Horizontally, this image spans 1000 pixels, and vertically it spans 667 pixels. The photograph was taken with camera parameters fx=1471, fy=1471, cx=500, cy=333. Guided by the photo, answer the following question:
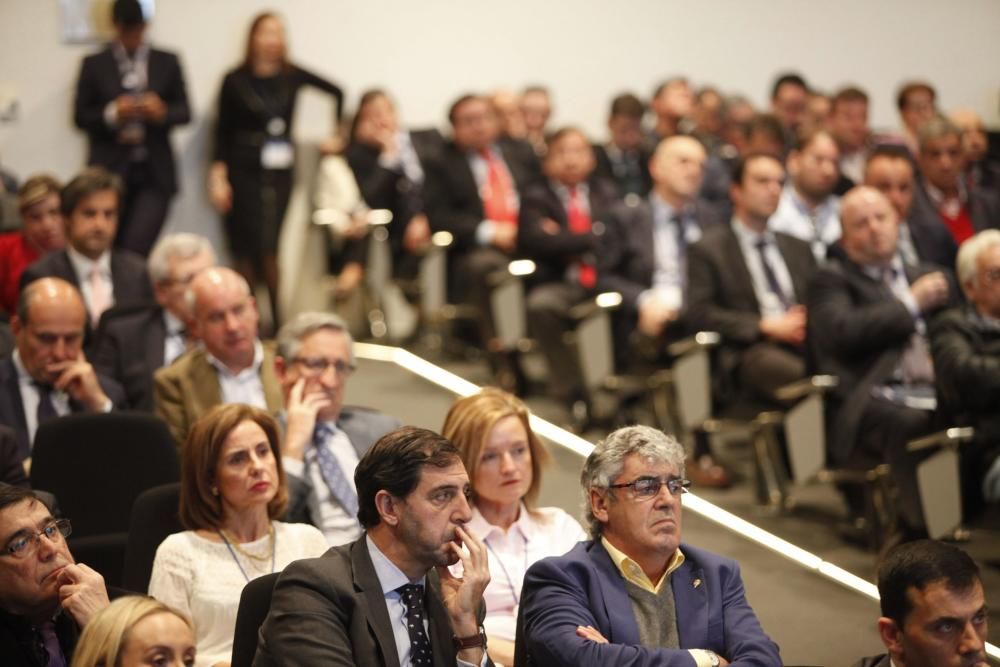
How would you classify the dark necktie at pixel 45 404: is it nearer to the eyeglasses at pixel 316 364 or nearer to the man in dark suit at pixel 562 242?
the eyeglasses at pixel 316 364

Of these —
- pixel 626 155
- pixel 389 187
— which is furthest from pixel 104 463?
pixel 626 155

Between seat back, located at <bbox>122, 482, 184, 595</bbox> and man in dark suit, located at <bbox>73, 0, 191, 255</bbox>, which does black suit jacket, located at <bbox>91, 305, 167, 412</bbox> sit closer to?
seat back, located at <bbox>122, 482, 184, 595</bbox>

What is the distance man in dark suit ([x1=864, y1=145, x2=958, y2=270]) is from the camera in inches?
226

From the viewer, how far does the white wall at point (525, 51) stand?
7809 millimetres

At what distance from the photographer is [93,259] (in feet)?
17.0

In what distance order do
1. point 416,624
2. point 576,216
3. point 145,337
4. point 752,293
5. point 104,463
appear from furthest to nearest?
1. point 576,216
2. point 752,293
3. point 145,337
4. point 104,463
5. point 416,624

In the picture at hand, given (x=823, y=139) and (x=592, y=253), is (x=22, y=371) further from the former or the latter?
(x=823, y=139)

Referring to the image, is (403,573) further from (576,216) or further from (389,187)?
(389,187)

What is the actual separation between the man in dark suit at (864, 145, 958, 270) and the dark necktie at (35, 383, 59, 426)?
3215mm

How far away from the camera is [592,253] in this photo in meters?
6.27

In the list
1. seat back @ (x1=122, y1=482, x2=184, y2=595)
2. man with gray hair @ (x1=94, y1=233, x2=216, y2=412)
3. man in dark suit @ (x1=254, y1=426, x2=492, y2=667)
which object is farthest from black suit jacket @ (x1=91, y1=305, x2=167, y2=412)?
man in dark suit @ (x1=254, y1=426, x2=492, y2=667)

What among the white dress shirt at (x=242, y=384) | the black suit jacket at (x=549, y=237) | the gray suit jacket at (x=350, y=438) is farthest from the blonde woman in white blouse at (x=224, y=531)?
the black suit jacket at (x=549, y=237)

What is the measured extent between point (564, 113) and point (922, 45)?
2.73 meters

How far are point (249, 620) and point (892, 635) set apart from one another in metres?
1.21
